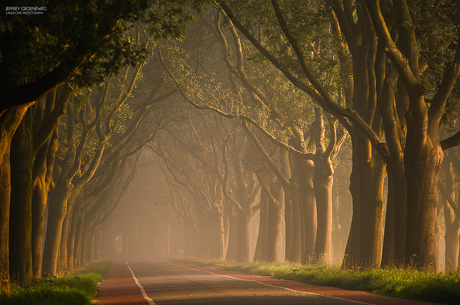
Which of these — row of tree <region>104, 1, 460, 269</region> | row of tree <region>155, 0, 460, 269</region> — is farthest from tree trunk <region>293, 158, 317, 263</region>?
row of tree <region>155, 0, 460, 269</region>

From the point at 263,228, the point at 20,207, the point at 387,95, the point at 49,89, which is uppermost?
the point at 387,95

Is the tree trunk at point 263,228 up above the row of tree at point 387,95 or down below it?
below

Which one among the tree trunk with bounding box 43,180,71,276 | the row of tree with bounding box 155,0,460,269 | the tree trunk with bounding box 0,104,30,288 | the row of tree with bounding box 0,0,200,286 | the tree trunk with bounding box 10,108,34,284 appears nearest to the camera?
the row of tree with bounding box 0,0,200,286

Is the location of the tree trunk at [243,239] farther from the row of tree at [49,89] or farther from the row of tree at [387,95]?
the row of tree at [387,95]

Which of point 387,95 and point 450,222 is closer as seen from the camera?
point 387,95

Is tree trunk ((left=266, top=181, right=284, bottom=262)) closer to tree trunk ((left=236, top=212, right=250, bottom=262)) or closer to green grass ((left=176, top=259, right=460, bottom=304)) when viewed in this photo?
tree trunk ((left=236, top=212, right=250, bottom=262))

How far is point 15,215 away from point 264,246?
23.1m

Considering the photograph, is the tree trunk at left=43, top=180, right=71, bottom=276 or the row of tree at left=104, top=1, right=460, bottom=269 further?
the tree trunk at left=43, top=180, right=71, bottom=276

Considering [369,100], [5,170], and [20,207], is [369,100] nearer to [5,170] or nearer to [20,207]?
[20,207]

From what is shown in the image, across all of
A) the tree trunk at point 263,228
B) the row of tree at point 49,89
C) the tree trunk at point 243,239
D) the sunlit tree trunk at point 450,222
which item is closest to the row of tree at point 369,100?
the row of tree at point 49,89

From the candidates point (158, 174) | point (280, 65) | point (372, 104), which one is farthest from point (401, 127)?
point (158, 174)

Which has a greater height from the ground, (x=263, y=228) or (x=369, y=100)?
(x=369, y=100)

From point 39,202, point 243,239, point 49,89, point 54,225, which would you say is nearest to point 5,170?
point 49,89

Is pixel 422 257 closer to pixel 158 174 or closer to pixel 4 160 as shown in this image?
pixel 4 160
